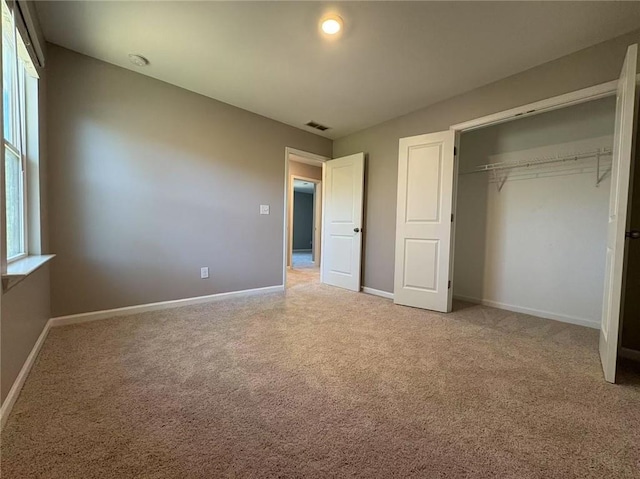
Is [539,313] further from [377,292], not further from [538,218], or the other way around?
[377,292]

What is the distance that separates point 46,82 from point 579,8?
3.98m

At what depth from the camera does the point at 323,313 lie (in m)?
2.99

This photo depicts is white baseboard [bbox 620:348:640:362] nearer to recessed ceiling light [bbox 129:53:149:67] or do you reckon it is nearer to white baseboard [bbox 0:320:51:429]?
white baseboard [bbox 0:320:51:429]

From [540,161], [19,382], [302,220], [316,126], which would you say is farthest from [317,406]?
[302,220]

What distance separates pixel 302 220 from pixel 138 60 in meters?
8.08

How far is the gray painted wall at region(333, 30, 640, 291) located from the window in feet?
11.3

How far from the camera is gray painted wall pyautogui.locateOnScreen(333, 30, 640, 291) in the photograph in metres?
2.17

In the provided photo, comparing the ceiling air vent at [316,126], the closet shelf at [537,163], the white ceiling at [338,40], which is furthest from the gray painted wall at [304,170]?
the closet shelf at [537,163]

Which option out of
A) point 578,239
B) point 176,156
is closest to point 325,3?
point 176,156

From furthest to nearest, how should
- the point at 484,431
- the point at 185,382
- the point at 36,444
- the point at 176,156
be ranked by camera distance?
the point at 176,156, the point at 185,382, the point at 484,431, the point at 36,444

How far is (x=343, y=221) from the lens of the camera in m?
4.29

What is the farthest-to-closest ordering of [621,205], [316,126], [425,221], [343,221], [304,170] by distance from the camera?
1. [304,170]
2. [343,221]
3. [316,126]
4. [425,221]
5. [621,205]

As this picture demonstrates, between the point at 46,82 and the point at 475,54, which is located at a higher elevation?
the point at 475,54

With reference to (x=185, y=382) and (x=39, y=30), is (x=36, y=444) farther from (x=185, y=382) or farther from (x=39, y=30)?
(x=39, y=30)
